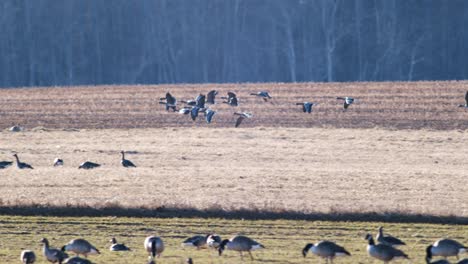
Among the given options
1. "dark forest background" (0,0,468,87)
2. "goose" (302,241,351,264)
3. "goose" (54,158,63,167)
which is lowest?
"goose" (302,241,351,264)

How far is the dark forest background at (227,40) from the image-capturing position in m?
79.1

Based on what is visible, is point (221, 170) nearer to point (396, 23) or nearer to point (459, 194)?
point (459, 194)

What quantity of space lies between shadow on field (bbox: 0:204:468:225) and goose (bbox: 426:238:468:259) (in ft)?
15.2

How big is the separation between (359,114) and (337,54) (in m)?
40.7

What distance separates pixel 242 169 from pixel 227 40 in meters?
53.6

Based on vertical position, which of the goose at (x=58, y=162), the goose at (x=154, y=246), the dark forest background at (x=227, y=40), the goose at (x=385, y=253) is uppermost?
the dark forest background at (x=227, y=40)

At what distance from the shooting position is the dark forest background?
3115 inches

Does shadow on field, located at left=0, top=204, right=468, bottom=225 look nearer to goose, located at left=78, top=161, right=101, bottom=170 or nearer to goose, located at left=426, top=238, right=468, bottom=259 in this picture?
goose, located at left=426, top=238, right=468, bottom=259

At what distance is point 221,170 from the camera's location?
1112 inches

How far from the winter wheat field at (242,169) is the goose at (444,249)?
860 millimetres

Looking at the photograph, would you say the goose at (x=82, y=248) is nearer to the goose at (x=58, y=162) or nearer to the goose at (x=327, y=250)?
the goose at (x=327, y=250)

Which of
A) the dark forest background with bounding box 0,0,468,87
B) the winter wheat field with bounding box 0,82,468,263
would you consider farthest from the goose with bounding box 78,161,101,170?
the dark forest background with bounding box 0,0,468,87

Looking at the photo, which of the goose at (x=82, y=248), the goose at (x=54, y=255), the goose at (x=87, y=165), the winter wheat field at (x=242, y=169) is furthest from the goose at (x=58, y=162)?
the goose at (x=54, y=255)

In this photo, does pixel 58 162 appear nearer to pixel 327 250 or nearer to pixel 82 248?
pixel 82 248
